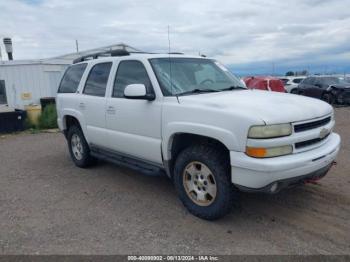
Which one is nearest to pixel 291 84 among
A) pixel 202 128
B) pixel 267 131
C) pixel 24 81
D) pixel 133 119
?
pixel 24 81

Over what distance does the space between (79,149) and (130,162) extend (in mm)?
1899

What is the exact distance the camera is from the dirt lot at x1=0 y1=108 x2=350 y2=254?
3.42 metres

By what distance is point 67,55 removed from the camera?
1617 centimetres

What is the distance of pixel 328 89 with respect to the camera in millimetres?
17953

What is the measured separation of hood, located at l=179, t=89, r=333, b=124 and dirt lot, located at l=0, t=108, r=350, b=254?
122cm

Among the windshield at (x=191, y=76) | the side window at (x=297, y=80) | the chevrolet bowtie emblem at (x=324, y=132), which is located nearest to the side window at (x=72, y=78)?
the windshield at (x=191, y=76)

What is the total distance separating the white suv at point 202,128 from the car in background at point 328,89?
14.7 metres

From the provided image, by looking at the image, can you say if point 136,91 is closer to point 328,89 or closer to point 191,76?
point 191,76

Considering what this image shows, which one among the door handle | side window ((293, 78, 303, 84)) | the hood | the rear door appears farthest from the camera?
side window ((293, 78, 303, 84))

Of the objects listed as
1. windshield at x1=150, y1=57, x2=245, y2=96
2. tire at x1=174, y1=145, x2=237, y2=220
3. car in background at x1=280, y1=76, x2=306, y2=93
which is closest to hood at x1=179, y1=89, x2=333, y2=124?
windshield at x1=150, y1=57, x2=245, y2=96

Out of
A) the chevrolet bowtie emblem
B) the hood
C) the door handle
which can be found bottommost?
the chevrolet bowtie emblem

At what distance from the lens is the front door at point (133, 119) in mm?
4316

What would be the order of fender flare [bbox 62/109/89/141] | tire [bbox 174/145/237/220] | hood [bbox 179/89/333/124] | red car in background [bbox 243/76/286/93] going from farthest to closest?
red car in background [bbox 243/76/286/93], fender flare [bbox 62/109/89/141], tire [bbox 174/145/237/220], hood [bbox 179/89/333/124]

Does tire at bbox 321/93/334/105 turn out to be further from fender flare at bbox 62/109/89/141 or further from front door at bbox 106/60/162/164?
front door at bbox 106/60/162/164
